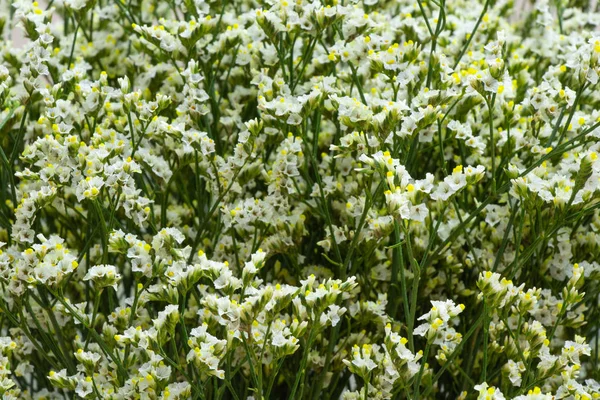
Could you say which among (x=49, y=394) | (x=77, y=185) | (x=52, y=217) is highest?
(x=77, y=185)

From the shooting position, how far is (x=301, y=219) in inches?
31.3

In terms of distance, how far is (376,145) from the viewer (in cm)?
72

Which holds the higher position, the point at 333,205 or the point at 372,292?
the point at 333,205

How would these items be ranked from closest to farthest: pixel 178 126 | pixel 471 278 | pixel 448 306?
pixel 448 306 < pixel 178 126 < pixel 471 278

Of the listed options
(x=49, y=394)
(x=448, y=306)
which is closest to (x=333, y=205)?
Answer: (x=448, y=306)

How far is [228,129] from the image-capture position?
2.87 feet

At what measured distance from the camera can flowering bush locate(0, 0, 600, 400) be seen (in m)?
0.65

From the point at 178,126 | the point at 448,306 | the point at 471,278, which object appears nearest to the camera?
the point at 448,306

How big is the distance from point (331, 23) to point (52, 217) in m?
0.38

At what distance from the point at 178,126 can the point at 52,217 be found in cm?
26

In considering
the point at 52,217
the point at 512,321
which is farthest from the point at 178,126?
the point at 512,321

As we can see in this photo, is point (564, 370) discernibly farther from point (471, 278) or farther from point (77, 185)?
point (77, 185)

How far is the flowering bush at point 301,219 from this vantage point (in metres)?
0.65

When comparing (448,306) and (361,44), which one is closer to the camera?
(448,306)
